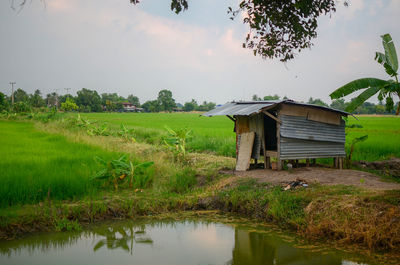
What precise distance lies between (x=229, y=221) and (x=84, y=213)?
2.47 m

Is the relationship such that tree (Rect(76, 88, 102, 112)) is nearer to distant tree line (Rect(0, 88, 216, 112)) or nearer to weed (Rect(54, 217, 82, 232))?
distant tree line (Rect(0, 88, 216, 112))

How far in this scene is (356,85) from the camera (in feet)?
21.0

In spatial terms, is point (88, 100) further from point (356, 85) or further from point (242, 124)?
point (356, 85)

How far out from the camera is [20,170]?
6.57 metres

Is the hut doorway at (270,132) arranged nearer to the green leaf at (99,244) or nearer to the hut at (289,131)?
the hut at (289,131)

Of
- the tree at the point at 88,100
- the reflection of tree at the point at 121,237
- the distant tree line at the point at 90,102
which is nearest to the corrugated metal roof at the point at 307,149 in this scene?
the reflection of tree at the point at 121,237

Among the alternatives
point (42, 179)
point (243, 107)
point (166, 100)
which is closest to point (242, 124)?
point (243, 107)

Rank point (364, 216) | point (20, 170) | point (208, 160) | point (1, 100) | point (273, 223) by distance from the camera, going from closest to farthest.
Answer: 1. point (364, 216)
2. point (273, 223)
3. point (20, 170)
4. point (208, 160)
5. point (1, 100)

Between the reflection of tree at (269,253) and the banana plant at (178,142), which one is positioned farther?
the banana plant at (178,142)

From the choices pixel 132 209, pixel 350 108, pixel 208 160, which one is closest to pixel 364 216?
pixel 350 108

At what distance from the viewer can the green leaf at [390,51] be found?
657 cm

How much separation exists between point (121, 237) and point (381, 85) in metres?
5.45

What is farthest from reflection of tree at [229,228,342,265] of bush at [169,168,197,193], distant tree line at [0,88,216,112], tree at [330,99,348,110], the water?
distant tree line at [0,88,216,112]

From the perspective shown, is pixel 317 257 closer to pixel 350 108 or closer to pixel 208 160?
pixel 350 108
